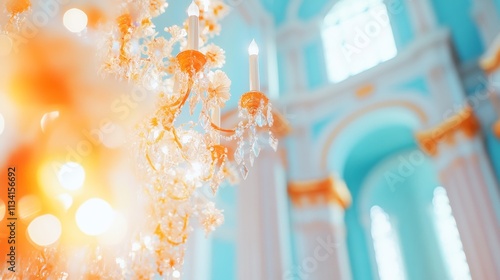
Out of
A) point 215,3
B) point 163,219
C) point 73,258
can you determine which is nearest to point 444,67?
point 215,3

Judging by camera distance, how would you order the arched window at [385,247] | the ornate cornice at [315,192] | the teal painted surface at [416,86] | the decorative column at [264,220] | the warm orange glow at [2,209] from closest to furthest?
the warm orange glow at [2,209] < the decorative column at [264,220] < the ornate cornice at [315,192] < the teal painted surface at [416,86] < the arched window at [385,247]

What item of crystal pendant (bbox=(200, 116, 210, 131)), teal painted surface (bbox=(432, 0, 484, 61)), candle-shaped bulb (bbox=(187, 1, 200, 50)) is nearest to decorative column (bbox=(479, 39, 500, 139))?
teal painted surface (bbox=(432, 0, 484, 61))

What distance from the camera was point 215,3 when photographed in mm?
4109

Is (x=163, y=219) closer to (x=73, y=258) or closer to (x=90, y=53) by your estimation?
(x=73, y=258)

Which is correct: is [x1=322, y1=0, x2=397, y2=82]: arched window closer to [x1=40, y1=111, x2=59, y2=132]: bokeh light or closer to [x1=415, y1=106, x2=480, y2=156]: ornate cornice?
[x1=415, y1=106, x2=480, y2=156]: ornate cornice

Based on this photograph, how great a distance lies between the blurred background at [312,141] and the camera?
2541 millimetres

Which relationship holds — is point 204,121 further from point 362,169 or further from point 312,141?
point 362,169

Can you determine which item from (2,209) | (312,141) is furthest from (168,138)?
(312,141)

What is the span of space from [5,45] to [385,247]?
770cm

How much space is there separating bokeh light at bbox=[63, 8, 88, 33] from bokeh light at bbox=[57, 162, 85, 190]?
926mm

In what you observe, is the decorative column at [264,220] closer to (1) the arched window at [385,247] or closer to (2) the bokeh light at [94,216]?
(1) the arched window at [385,247]

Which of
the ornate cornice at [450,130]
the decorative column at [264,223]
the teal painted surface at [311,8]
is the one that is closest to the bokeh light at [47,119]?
the decorative column at [264,223]

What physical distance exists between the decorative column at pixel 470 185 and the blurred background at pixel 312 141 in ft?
0.06

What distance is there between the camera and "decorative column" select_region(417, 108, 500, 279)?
5.90m
